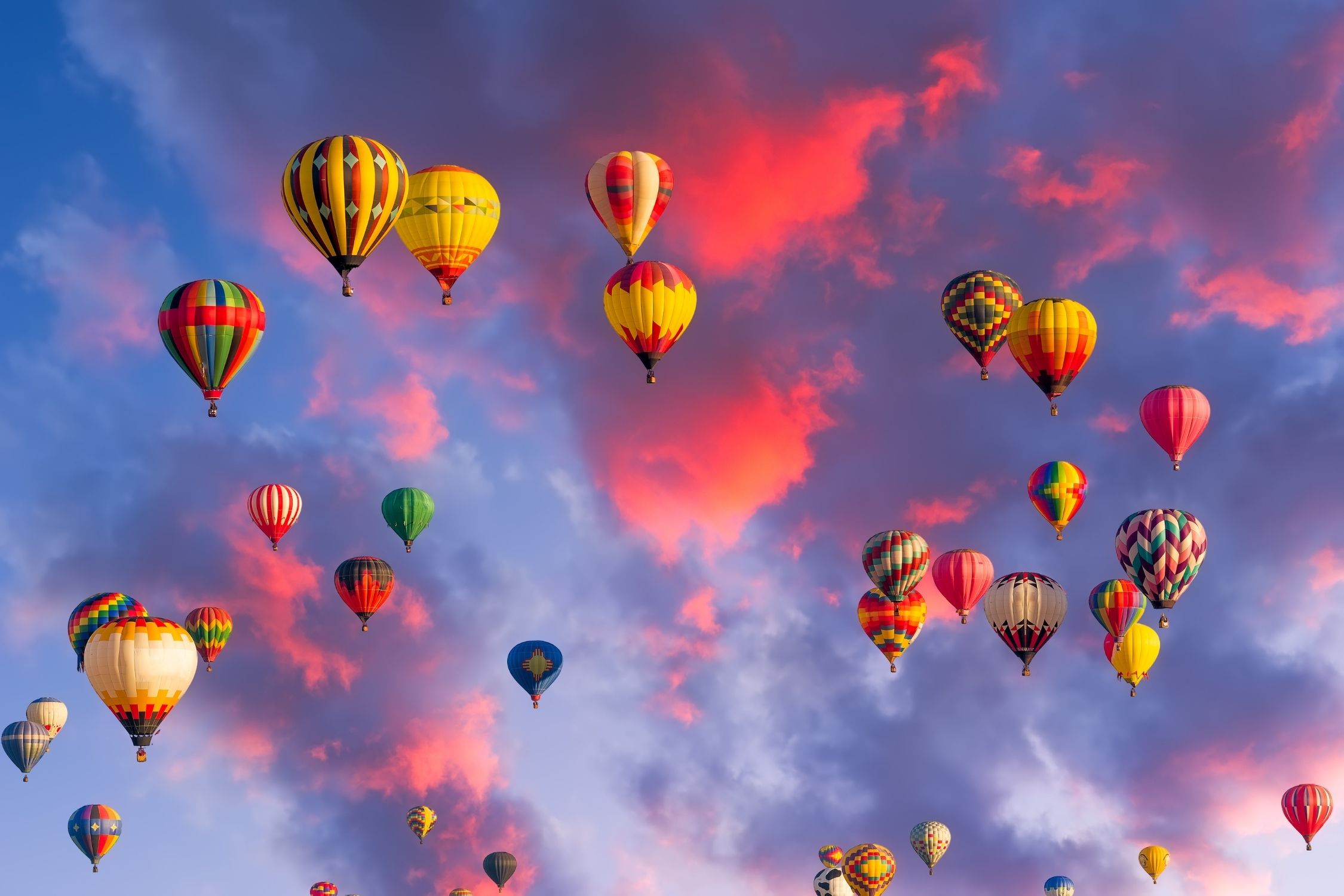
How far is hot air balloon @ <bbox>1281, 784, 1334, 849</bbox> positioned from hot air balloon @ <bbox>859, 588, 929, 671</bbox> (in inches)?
726

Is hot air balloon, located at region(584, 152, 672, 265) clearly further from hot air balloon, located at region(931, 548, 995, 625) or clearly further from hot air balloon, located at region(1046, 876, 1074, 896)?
hot air balloon, located at region(1046, 876, 1074, 896)

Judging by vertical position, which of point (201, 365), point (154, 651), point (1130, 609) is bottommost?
point (154, 651)

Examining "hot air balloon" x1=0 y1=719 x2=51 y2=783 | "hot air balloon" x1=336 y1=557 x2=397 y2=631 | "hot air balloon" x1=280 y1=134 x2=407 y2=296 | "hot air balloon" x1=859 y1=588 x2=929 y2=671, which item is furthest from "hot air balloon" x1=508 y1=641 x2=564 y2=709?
"hot air balloon" x1=280 y1=134 x2=407 y2=296

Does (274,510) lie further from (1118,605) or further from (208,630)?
(1118,605)

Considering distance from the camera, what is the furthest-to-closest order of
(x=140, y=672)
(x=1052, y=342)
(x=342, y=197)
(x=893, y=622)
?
(x=893, y=622)
(x=1052, y=342)
(x=140, y=672)
(x=342, y=197)

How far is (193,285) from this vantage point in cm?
6431

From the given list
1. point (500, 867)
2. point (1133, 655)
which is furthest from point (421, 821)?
point (1133, 655)

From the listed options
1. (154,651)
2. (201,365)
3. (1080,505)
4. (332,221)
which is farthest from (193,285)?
(1080,505)

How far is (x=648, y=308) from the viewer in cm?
6362

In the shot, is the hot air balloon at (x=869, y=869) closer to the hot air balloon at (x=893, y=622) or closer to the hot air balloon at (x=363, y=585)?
the hot air balloon at (x=893, y=622)

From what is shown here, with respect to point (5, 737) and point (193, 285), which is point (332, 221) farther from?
point (5, 737)

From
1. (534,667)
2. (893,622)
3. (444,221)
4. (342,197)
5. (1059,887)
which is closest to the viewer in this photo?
(342,197)

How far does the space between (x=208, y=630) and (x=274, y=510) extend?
773 cm

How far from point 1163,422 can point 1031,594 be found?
8.10 meters
